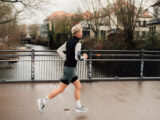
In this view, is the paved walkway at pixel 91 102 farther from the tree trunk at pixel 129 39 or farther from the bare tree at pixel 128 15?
the bare tree at pixel 128 15

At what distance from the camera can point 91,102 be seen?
5133mm

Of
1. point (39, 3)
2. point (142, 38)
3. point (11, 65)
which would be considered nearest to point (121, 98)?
point (11, 65)

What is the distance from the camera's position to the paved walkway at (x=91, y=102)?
4.25 meters

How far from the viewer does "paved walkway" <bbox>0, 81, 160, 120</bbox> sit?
425 cm

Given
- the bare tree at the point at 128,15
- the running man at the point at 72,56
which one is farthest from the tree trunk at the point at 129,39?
the running man at the point at 72,56

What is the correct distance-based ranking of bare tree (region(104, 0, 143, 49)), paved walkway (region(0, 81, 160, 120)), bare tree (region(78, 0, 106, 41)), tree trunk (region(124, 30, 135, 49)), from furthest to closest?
bare tree (region(78, 0, 106, 41))
tree trunk (region(124, 30, 135, 49))
bare tree (region(104, 0, 143, 49))
paved walkway (region(0, 81, 160, 120))

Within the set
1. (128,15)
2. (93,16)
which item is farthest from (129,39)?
(93,16)

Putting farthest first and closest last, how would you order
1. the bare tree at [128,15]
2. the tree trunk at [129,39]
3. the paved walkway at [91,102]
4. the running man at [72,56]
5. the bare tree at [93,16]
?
the bare tree at [93,16]
the tree trunk at [129,39]
the bare tree at [128,15]
the paved walkway at [91,102]
the running man at [72,56]

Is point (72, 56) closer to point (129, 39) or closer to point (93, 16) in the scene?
point (129, 39)

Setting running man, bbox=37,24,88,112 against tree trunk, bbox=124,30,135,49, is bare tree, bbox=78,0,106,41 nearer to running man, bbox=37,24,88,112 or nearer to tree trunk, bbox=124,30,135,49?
tree trunk, bbox=124,30,135,49

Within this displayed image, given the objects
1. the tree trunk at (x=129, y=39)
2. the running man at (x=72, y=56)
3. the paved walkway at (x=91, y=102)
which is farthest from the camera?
the tree trunk at (x=129, y=39)

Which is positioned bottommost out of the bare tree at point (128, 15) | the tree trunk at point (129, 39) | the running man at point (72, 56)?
the running man at point (72, 56)

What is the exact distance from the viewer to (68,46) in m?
4.13

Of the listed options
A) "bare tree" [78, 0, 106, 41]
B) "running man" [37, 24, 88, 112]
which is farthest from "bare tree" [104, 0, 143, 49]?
"running man" [37, 24, 88, 112]
